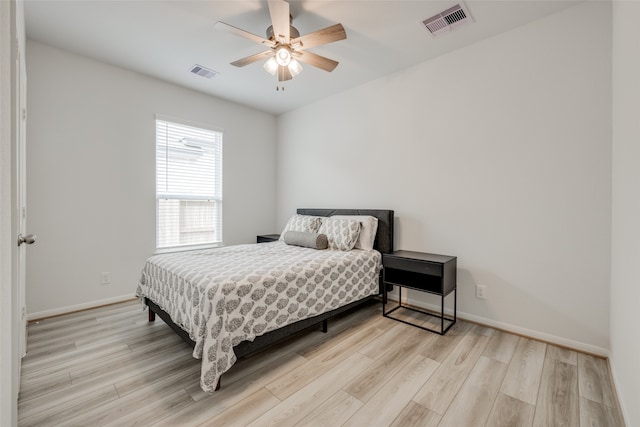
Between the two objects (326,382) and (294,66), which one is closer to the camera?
(326,382)

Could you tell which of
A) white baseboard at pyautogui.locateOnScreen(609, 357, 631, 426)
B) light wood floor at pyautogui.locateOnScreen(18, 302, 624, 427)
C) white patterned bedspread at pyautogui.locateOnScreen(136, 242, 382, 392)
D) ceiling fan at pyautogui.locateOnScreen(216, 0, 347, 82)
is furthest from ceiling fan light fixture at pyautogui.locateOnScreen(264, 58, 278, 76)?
white baseboard at pyautogui.locateOnScreen(609, 357, 631, 426)

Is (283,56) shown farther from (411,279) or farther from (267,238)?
(267,238)

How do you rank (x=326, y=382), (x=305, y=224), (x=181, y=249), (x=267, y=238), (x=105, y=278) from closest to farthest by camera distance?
(x=326, y=382) → (x=105, y=278) → (x=305, y=224) → (x=181, y=249) → (x=267, y=238)

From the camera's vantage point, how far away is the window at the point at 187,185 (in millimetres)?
3682

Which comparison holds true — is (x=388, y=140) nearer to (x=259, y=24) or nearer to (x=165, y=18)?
(x=259, y=24)

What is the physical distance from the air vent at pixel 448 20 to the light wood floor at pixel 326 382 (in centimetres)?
275

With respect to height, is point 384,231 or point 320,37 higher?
point 320,37

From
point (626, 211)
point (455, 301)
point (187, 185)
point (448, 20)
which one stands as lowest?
point (455, 301)

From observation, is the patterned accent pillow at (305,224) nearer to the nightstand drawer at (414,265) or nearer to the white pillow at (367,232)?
the white pillow at (367,232)

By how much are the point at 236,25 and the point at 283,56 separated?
603 millimetres

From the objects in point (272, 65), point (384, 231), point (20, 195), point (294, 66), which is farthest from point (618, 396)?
point (20, 195)

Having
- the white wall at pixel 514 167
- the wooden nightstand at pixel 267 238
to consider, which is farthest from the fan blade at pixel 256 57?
the wooden nightstand at pixel 267 238

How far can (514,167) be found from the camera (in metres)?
2.55

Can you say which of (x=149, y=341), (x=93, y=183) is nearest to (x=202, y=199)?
(x=93, y=183)
